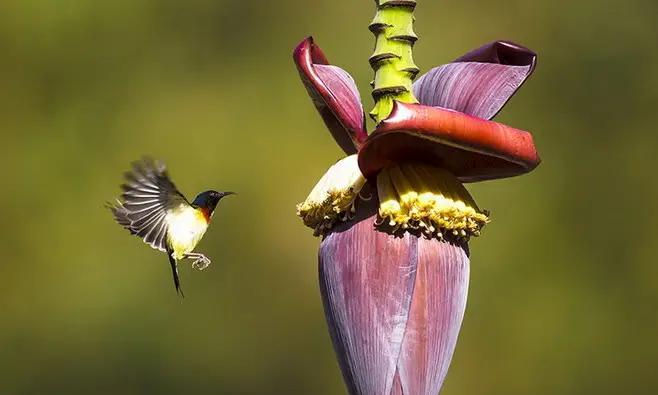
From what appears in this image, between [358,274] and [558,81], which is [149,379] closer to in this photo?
[558,81]

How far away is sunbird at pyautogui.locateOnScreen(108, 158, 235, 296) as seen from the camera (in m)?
1.11

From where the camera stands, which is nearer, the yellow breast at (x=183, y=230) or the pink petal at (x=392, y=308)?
the pink petal at (x=392, y=308)

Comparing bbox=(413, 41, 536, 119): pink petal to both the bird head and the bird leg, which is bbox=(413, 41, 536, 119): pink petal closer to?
the bird leg

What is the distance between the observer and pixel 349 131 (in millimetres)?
612

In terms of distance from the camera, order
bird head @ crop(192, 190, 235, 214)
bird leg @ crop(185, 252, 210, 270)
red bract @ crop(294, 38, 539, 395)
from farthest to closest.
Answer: bird head @ crop(192, 190, 235, 214) < bird leg @ crop(185, 252, 210, 270) < red bract @ crop(294, 38, 539, 395)

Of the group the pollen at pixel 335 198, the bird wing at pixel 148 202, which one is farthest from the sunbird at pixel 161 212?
the pollen at pixel 335 198

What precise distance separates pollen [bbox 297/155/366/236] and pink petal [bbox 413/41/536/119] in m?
0.05

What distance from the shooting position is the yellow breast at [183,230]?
1.12m

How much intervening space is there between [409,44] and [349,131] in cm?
6

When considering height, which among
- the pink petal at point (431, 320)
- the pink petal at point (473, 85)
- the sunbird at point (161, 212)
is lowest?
the pink petal at point (431, 320)

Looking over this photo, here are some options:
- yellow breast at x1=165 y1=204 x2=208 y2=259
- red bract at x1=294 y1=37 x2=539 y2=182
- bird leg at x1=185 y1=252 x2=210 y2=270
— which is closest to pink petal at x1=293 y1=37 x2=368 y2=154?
red bract at x1=294 y1=37 x2=539 y2=182

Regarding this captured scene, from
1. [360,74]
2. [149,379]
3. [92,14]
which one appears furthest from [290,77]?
[149,379]

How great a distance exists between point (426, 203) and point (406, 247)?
0.03 meters

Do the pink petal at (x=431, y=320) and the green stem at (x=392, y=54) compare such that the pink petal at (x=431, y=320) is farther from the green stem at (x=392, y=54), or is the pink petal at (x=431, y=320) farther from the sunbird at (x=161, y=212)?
the sunbird at (x=161, y=212)
